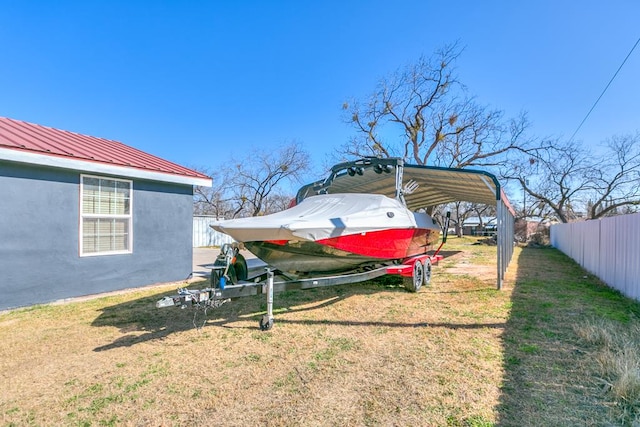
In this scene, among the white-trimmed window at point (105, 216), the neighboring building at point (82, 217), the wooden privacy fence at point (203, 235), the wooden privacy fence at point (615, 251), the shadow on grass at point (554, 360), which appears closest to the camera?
the shadow on grass at point (554, 360)

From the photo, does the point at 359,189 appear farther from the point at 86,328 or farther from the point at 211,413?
the point at 211,413

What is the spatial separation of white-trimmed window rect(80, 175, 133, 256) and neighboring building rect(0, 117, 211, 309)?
18mm

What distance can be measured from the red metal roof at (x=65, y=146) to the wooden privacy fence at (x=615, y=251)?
872 centimetres

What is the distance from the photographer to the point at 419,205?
12.7 metres

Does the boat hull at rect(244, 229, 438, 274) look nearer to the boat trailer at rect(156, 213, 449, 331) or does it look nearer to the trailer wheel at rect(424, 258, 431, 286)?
the boat trailer at rect(156, 213, 449, 331)

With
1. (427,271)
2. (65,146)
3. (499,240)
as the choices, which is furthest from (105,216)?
(499,240)

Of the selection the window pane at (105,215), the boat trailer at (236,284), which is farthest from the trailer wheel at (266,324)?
the window pane at (105,215)

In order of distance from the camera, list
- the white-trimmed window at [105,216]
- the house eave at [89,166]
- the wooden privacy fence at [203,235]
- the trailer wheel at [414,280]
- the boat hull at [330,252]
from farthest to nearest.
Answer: the wooden privacy fence at [203,235], the trailer wheel at [414,280], the white-trimmed window at [105,216], the house eave at [89,166], the boat hull at [330,252]

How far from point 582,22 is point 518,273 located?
703 centimetres

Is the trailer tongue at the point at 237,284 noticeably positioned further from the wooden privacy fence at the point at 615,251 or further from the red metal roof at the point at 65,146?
the wooden privacy fence at the point at 615,251

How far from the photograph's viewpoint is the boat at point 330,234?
4.29 metres

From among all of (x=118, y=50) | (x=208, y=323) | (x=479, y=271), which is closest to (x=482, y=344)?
(x=208, y=323)

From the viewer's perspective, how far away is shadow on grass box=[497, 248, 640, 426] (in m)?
2.35

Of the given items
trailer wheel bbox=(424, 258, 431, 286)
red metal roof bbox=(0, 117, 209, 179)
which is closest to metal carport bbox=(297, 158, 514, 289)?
trailer wheel bbox=(424, 258, 431, 286)
